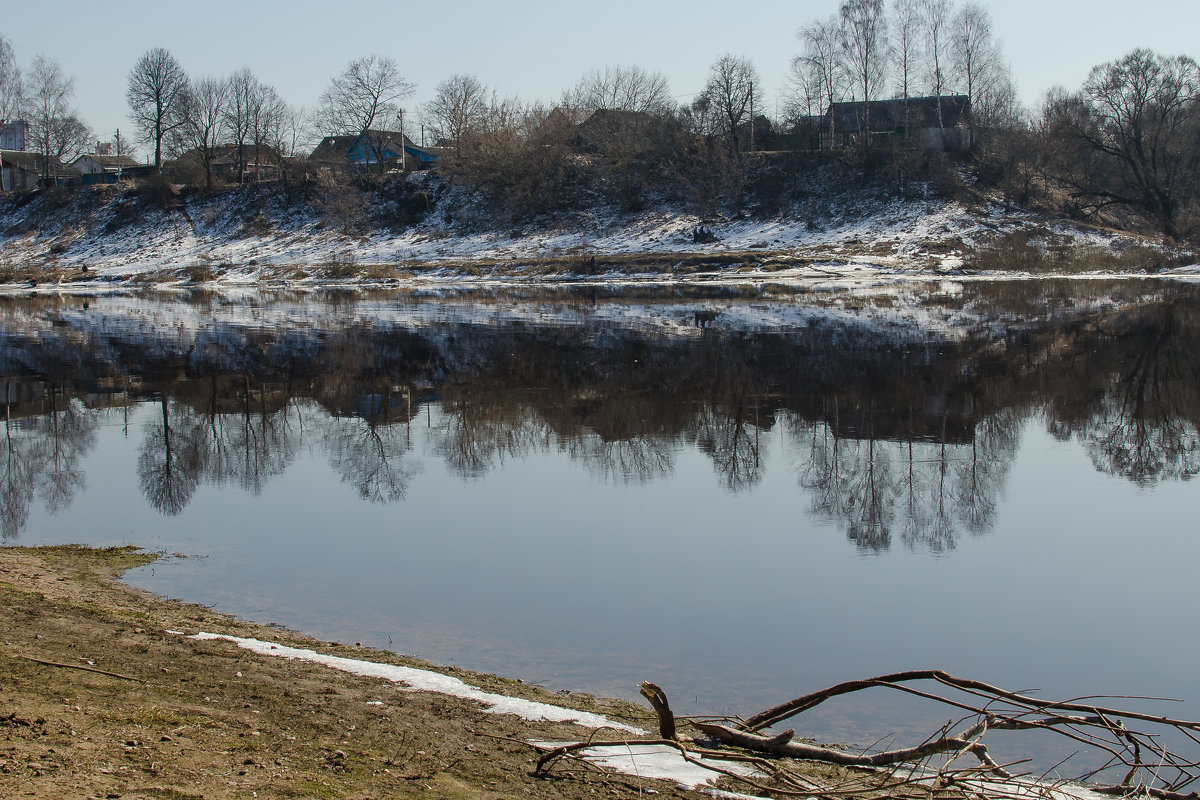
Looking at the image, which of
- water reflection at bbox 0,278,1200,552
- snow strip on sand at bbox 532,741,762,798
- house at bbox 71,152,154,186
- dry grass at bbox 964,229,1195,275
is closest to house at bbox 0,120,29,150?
house at bbox 71,152,154,186

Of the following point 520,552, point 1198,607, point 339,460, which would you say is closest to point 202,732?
point 520,552

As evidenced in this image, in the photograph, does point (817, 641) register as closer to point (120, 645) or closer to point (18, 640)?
point (120, 645)

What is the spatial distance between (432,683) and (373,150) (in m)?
85.4

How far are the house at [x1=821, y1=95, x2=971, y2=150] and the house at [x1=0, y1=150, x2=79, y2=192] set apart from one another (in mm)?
67878

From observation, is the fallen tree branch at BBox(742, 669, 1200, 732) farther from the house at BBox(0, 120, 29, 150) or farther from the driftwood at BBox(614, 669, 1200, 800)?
the house at BBox(0, 120, 29, 150)

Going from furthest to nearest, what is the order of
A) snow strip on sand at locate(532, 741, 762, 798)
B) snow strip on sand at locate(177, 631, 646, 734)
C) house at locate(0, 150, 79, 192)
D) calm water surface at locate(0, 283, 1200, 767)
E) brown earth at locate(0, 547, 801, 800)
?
house at locate(0, 150, 79, 192)
calm water surface at locate(0, 283, 1200, 767)
snow strip on sand at locate(177, 631, 646, 734)
snow strip on sand at locate(532, 741, 762, 798)
brown earth at locate(0, 547, 801, 800)

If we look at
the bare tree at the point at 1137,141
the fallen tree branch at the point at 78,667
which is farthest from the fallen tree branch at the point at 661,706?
the bare tree at the point at 1137,141

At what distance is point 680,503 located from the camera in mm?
10172

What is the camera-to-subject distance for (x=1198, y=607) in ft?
24.0

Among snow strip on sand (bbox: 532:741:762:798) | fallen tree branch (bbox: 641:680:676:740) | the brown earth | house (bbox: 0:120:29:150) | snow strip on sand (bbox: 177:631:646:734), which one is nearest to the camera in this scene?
the brown earth

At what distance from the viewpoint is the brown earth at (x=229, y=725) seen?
12.5 feet

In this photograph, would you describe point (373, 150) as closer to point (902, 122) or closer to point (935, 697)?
point (902, 122)

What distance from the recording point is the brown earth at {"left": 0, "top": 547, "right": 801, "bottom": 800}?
381 cm

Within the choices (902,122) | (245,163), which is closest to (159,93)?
(245,163)
